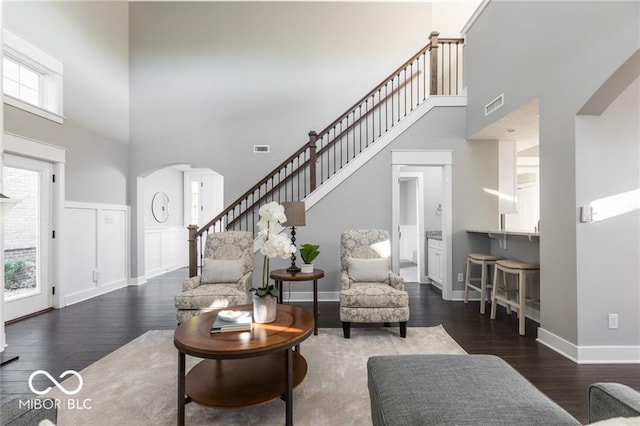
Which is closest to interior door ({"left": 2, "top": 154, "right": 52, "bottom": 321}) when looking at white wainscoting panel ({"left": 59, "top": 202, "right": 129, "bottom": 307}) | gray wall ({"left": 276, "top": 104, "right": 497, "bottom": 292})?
white wainscoting panel ({"left": 59, "top": 202, "right": 129, "bottom": 307})

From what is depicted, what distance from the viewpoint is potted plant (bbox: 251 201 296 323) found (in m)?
2.22

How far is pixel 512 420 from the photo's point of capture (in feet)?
3.52

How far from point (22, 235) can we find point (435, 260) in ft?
20.2

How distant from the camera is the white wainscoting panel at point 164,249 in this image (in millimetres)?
7137

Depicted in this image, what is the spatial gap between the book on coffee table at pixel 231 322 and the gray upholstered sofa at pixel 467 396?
0.97 meters

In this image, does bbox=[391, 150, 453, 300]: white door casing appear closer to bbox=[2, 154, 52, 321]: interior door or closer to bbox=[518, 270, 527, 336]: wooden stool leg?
bbox=[518, 270, 527, 336]: wooden stool leg

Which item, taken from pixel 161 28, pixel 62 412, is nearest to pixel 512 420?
pixel 62 412

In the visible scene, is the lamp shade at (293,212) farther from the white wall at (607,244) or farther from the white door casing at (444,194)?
the white wall at (607,244)

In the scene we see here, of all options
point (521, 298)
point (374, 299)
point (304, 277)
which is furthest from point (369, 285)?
point (521, 298)

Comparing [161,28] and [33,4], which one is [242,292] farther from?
[161,28]

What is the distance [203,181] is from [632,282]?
28.8ft

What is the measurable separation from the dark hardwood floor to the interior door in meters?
0.30

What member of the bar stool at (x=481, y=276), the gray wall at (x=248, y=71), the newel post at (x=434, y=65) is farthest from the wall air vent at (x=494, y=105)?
the gray wall at (x=248, y=71)

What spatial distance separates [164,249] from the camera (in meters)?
7.79
